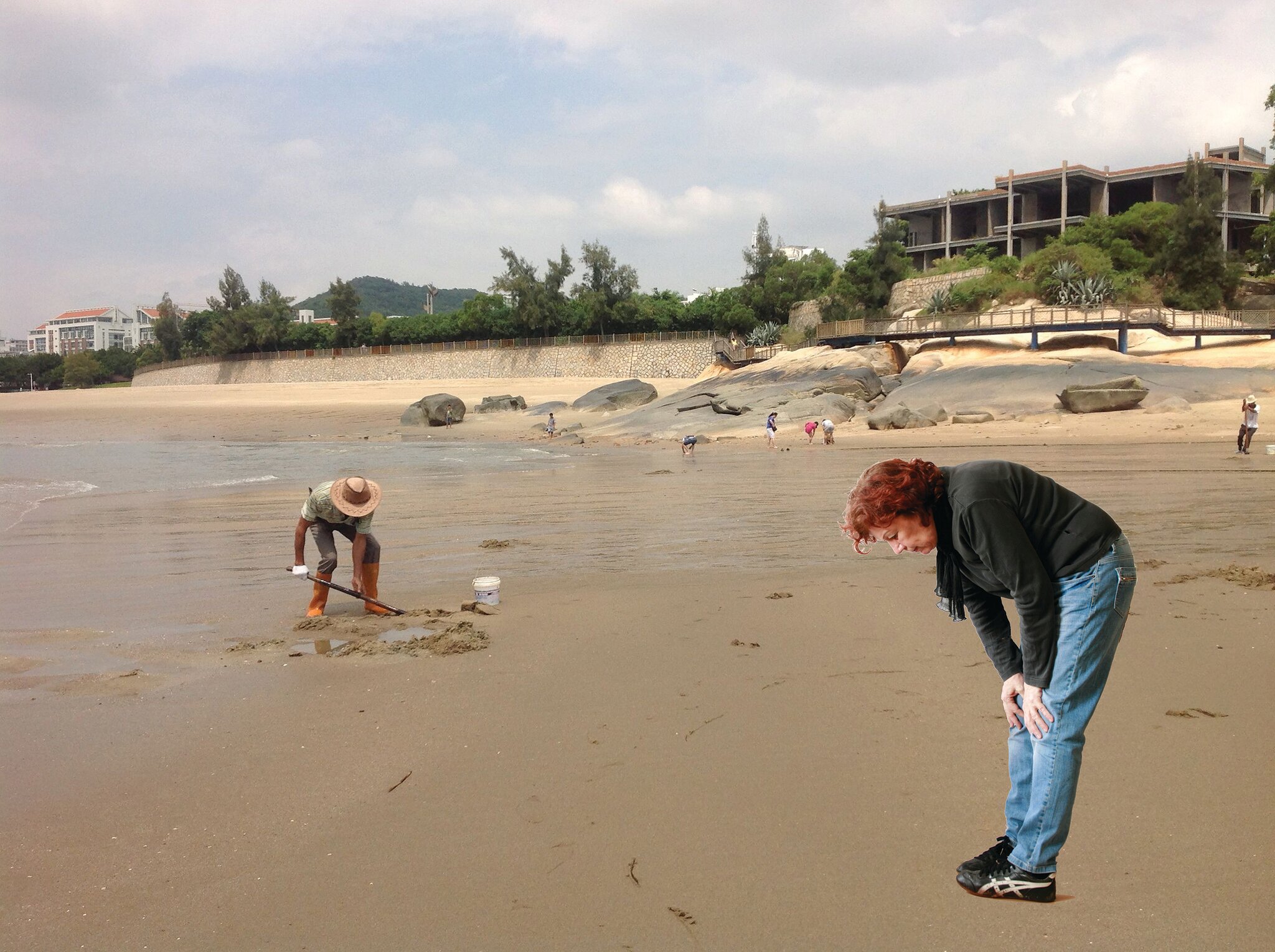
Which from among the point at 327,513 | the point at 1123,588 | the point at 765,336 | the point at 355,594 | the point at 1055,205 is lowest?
the point at 355,594

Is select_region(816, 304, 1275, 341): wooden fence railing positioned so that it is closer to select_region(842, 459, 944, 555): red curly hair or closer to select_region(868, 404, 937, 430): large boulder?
select_region(868, 404, 937, 430): large boulder

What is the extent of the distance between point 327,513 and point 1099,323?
34.0 m

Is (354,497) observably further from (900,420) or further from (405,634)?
(900,420)

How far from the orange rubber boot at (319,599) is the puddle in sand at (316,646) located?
0.66 m

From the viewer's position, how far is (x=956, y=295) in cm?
4922

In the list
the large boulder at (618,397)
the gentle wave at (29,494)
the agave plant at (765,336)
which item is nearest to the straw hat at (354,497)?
the gentle wave at (29,494)

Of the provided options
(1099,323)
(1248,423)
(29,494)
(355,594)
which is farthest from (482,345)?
(355,594)

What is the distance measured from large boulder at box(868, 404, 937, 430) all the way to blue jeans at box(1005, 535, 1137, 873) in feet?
86.3

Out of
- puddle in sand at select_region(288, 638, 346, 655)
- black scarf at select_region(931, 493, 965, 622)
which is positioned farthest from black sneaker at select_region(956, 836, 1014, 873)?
puddle in sand at select_region(288, 638, 346, 655)

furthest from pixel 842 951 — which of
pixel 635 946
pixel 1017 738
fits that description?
pixel 1017 738

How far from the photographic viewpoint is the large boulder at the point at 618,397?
1700 inches

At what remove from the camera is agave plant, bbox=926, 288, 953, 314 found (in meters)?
46.7

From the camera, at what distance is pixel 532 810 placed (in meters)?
3.98

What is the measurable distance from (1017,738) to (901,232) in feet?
194
